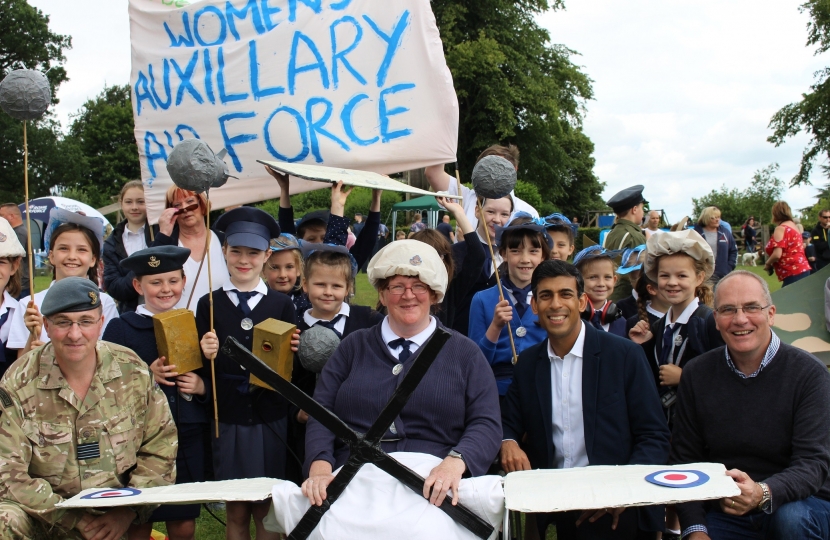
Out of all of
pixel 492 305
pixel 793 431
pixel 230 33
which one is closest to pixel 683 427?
pixel 793 431

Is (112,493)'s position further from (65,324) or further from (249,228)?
(249,228)

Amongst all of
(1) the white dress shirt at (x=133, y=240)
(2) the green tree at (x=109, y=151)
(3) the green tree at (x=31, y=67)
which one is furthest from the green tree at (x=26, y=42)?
(1) the white dress shirt at (x=133, y=240)

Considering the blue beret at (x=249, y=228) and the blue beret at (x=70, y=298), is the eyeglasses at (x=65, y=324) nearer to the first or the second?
the blue beret at (x=70, y=298)

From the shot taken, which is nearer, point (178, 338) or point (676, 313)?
point (178, 338)

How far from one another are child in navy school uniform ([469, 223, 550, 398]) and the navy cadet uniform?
1132mm

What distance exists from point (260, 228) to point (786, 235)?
982cm

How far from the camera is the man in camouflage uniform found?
137 inches

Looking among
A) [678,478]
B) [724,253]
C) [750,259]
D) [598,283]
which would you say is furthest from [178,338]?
[750,259]

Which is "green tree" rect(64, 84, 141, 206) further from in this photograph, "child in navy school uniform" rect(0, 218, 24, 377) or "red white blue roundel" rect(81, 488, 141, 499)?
"red white blue roundel" rect(81, 488, 141, 499)

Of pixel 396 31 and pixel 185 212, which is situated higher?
pixel 396 31

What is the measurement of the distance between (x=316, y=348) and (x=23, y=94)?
2.26 metres

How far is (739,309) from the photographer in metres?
3.58

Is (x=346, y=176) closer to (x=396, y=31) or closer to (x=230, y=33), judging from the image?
(x=396, y=31)

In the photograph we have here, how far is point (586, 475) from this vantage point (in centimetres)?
304
